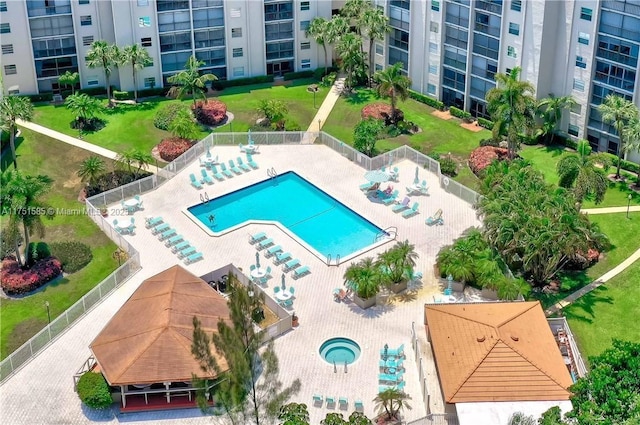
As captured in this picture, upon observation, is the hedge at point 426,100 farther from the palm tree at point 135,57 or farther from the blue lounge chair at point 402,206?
the palm tree at point 135,57

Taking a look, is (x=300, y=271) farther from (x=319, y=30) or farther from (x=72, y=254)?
(x=319, y=30)

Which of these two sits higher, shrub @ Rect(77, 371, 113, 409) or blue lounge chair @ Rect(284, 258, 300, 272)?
blue lounge chair @ Rect(284, 258, 300, 272)

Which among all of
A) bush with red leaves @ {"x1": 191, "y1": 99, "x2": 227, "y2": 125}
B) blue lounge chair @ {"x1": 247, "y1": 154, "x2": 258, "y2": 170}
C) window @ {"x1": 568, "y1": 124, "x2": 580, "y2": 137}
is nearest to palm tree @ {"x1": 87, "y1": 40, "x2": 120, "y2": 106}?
bush with red leaves @ {"x1": 191, "y1": 99, "x2": 227, "y2": 125}

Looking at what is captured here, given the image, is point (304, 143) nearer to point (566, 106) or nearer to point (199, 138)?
point (199, 138)

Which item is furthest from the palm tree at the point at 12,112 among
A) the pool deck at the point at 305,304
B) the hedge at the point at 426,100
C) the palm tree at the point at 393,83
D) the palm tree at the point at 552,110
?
the palm tree at the point at 552,110

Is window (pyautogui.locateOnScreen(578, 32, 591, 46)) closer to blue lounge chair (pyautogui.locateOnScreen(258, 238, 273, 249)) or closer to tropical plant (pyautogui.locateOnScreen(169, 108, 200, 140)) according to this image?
blue lounge chair (pyautogui.locateOnScreen(258, 238, 273, 249))
